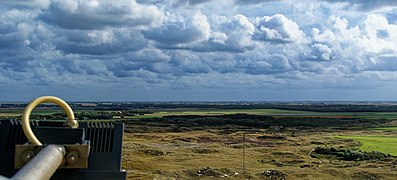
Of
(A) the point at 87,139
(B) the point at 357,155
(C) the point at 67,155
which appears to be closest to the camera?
(C) the point at 67,155

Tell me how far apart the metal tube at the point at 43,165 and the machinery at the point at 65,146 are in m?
0.02

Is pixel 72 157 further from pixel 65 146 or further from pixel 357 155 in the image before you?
pixel 357 155

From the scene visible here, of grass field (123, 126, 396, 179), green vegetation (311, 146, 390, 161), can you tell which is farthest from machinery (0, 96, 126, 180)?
green vegetation (311, 146, 390, 161)

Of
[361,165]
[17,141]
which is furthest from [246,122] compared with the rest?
[17,141]

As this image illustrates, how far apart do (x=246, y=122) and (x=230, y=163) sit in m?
64.0

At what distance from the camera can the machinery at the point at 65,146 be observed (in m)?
7.93

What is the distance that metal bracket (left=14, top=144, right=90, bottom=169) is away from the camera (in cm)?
787

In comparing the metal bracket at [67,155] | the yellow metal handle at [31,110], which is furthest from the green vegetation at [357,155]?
the metal bracket at [67,155]

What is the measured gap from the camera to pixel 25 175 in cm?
491

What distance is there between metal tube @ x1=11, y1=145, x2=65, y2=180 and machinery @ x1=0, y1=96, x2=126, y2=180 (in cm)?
2

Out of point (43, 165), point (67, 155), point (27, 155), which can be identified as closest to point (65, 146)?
point (67, 155)

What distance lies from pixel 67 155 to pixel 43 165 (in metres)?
2.22

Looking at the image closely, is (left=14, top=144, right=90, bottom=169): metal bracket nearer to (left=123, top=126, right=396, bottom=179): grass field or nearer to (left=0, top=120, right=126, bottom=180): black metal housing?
(left=0, top=120, right=126, bottom=180): black metal housing

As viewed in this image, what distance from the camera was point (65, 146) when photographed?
792cm
